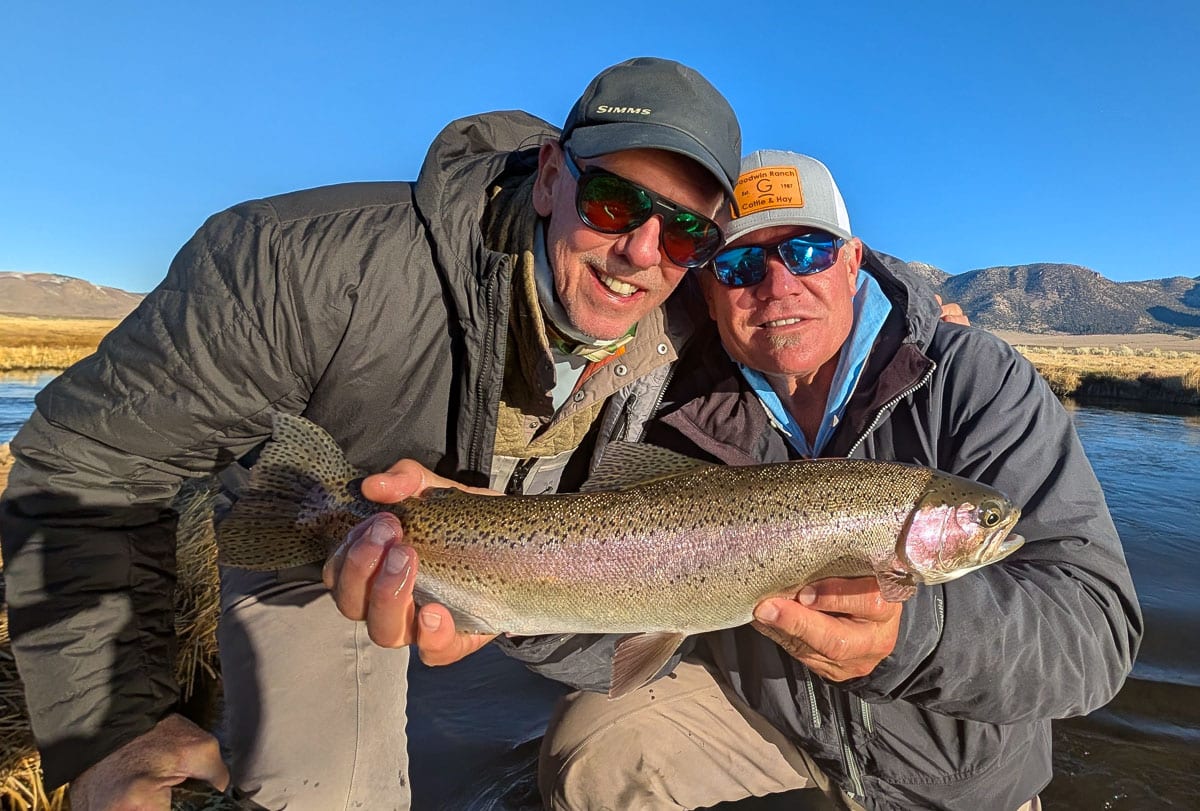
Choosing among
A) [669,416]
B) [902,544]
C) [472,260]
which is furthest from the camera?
[669,416]

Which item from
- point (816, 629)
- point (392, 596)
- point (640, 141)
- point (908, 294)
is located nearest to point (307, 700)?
point (392, 596)

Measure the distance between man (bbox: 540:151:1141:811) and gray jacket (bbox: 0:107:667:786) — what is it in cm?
113

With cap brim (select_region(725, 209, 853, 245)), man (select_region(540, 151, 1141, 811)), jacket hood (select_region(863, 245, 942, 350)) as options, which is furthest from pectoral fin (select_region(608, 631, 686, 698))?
cap brim (select_region(725, 209, 853, 245))

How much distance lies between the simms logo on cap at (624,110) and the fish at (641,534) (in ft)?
4.50

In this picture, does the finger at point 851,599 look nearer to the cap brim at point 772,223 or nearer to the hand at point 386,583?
the hand at point 386,583

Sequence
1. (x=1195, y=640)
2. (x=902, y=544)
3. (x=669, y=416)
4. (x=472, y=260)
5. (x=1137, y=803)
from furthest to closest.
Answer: (x=1195, y=640) < (x=1137, y=803) < (x=669, y=416) < (x=472, y=260) < (x=902, y=544)

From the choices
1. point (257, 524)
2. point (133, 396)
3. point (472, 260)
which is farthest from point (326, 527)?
point (472, 260)

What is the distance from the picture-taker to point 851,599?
7.78 ft

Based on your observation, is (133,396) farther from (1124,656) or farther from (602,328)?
(1124,656)

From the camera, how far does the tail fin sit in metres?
2.83

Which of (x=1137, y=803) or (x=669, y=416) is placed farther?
(x=1137, y=803)

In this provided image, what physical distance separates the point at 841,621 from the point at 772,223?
1.75 metres

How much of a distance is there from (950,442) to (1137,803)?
298cm

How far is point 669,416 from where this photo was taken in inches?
134
